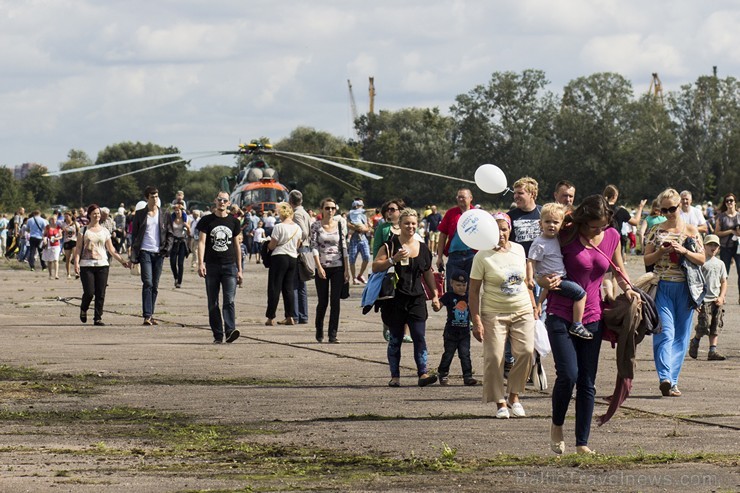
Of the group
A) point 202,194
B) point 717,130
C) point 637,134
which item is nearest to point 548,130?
point 637,134

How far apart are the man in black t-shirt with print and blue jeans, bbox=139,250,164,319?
2.35m

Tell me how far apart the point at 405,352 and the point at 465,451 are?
660cm

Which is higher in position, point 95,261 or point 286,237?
point 286,237

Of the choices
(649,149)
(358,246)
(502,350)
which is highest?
(649,149)

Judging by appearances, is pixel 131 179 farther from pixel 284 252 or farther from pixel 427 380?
pixel 427 380

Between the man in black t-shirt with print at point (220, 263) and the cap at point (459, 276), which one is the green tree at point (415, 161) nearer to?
the man in black t-shirt with print at point (220, 263)

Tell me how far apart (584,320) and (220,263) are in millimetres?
8462

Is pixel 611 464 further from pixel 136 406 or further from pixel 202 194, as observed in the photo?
pixel 202 194

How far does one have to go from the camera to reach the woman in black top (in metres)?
12.3

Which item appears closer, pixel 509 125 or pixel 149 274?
pixel 149 274

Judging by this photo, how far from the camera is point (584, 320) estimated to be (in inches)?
337

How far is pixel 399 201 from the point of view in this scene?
14.9 metres

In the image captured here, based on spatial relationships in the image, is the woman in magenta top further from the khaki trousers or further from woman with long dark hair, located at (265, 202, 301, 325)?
woman with long dark hair, located at (265, 202, 301, 325)

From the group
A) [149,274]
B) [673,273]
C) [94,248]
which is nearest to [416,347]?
[673,273]
